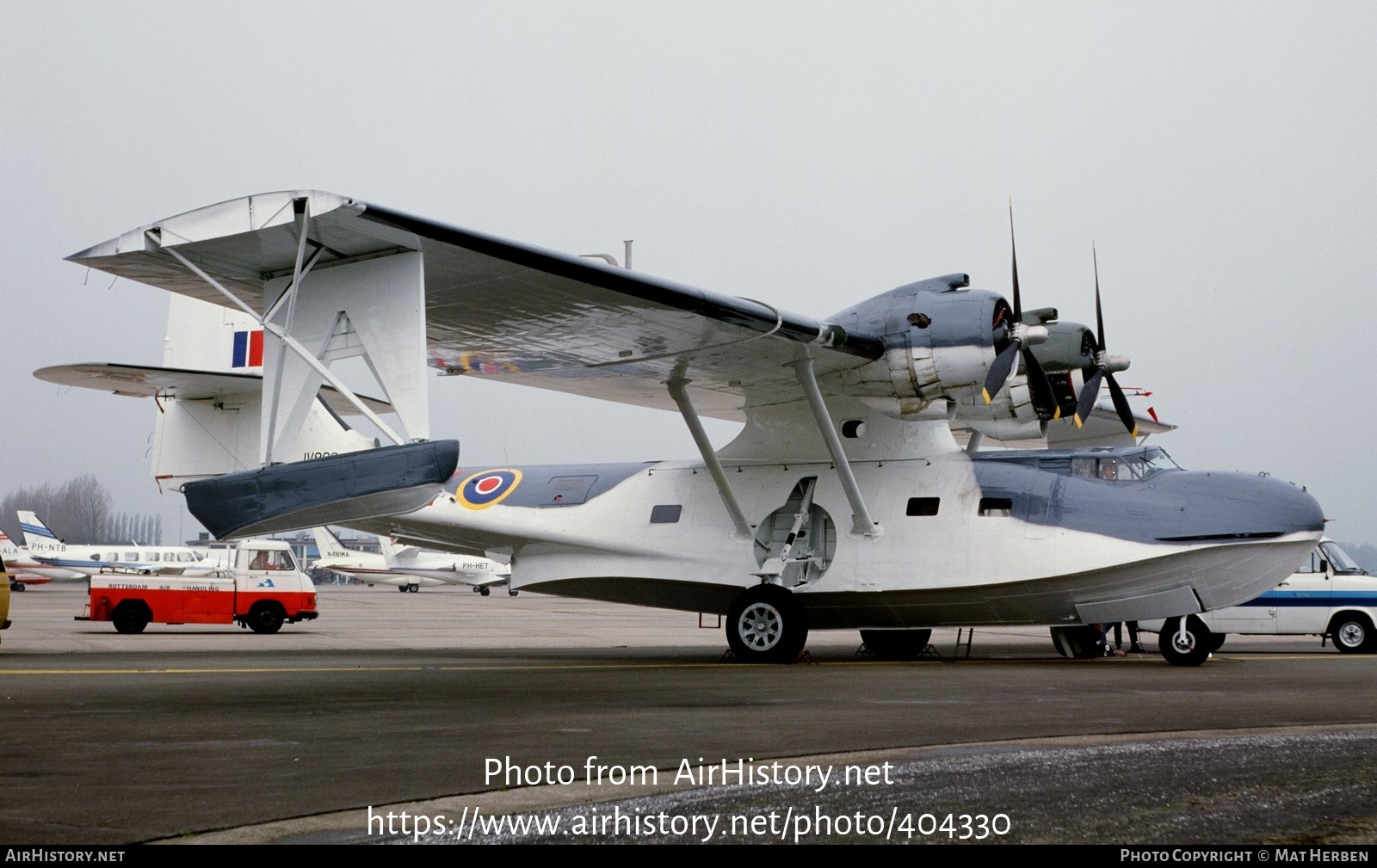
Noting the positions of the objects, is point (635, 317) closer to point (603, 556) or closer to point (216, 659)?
point (603, 556)

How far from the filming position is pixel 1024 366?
1627cm

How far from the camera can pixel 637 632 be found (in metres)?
27.3

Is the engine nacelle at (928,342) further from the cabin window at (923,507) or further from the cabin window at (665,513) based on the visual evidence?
the cabin window at (665,513)

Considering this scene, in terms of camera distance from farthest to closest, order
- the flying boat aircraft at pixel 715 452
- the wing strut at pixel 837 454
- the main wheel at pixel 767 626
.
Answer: the main wheel at pixel 767 626 → the wing strut at pixel 837 454 → the flying boat aircraft at pixel 715 452

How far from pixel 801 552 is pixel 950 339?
354 cm

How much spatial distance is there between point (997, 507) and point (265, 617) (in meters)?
16.5

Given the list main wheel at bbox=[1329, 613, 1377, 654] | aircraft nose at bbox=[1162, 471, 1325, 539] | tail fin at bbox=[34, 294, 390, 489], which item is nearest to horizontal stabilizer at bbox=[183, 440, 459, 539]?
tail fin at bbox=[34, 294, 390, 489]

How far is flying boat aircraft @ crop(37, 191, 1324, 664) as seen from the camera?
1112 cm

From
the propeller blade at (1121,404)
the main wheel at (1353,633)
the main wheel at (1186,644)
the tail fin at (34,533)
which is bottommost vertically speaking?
the main wheel at (1353,633)

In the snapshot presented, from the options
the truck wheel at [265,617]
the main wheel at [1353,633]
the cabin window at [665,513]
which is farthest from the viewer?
the truck wheel at [265,617]

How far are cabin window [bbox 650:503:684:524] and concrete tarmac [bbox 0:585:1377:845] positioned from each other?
123 inches

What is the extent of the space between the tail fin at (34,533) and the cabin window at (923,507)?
54026 millimetres

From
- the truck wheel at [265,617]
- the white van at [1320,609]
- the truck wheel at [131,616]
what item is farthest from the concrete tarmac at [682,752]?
the truck wheel at [265,617]

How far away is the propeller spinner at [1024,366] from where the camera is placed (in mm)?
13883
